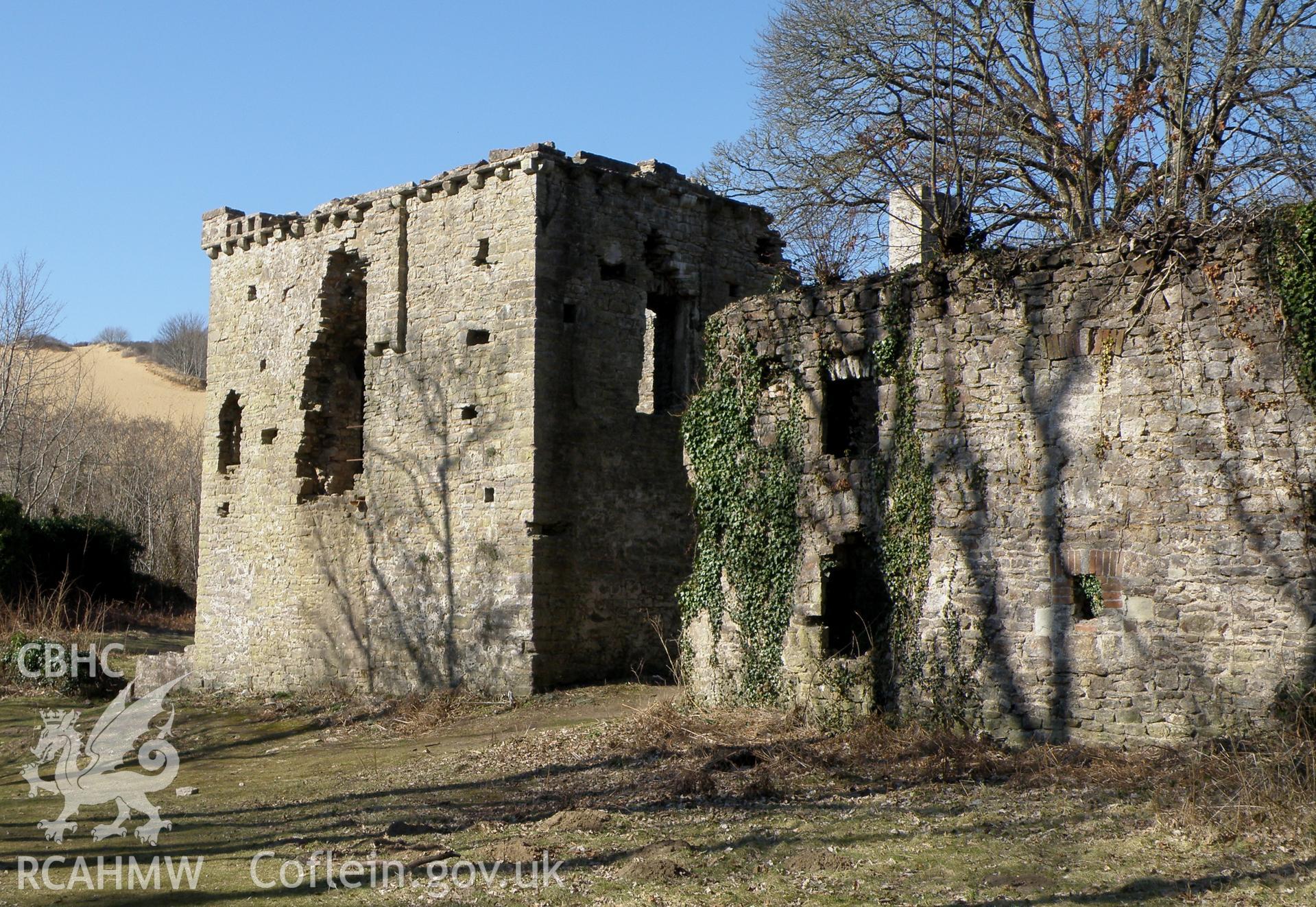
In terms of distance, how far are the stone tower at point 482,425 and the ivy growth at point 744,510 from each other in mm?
3134

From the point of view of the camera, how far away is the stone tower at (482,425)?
1457 centimetres

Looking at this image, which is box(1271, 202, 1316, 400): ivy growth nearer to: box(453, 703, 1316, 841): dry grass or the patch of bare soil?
box(453, 703, 1316, 841): dry grass

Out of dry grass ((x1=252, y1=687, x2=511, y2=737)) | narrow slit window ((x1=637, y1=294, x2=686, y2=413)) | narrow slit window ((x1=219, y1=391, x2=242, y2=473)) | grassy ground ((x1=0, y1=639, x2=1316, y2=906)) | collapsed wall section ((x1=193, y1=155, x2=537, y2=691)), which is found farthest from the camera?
narrow slit window ((x1=219, y1=391, x2=242, y2=473))

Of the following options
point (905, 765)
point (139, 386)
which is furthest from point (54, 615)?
point (139, 386)

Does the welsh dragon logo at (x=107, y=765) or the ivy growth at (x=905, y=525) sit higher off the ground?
the ivy growth at (x=905, y=525)

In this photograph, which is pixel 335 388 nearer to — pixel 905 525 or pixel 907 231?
pixel 907 231

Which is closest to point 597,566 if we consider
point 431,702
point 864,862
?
point 431,702

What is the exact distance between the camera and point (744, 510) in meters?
11.2

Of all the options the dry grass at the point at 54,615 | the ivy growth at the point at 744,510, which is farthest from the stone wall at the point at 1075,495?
the dry grass at the point at 54,615

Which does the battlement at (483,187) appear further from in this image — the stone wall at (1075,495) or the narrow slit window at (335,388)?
the stone wall at (1075,495)

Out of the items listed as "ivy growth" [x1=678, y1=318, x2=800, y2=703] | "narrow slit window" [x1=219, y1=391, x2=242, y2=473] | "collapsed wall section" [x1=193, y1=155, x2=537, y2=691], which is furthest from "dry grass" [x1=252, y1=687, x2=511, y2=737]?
"narrow slit window" [x1=219, y1=391, x2=242, y2=473]

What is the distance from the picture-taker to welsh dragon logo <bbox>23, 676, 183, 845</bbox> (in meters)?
Result: 10.3

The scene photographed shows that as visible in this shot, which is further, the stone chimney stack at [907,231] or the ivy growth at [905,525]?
the stone chimney stack at [907,231]

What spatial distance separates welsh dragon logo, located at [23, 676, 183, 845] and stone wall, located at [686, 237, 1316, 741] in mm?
6224
